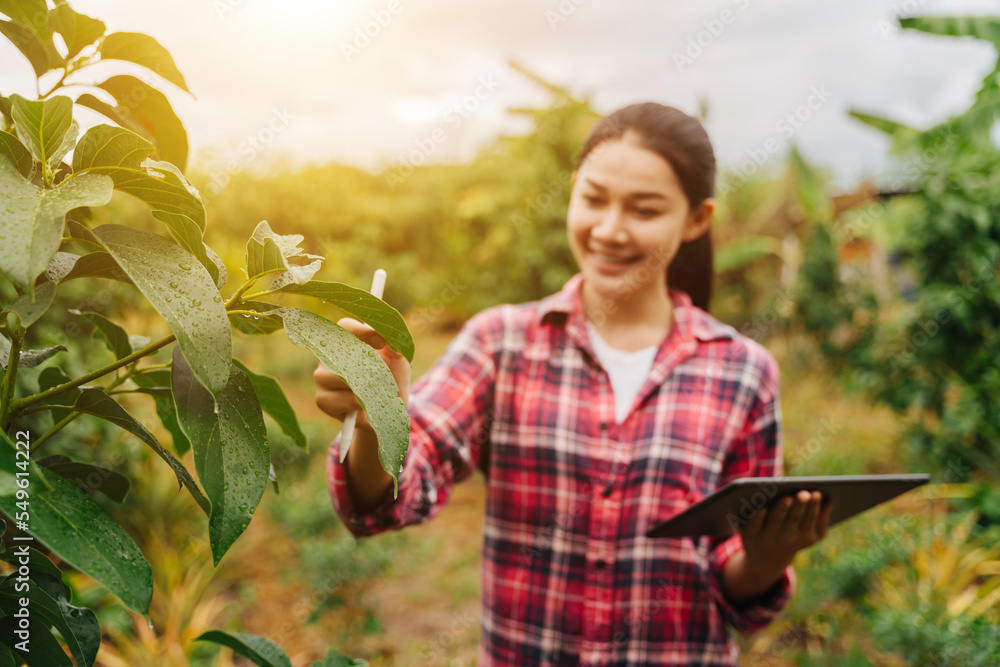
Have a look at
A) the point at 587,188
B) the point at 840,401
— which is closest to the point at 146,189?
the point at 587,188

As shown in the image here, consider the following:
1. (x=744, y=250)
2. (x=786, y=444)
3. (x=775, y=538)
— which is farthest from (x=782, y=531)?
(x=744, y=250)

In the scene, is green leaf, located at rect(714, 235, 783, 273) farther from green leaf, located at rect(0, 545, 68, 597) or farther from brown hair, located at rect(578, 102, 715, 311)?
green leaf, located at rect(0, 545, 68, 597)

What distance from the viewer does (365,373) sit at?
465mm

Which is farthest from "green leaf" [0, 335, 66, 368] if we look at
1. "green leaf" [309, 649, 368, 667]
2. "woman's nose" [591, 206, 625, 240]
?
"woman's nose" [591, 206, 625, 240]

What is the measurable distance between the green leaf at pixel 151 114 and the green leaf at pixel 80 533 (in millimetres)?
315

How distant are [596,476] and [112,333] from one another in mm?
941

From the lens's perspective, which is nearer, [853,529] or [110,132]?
[110,132]

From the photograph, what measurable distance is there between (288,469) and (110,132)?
3.50 m

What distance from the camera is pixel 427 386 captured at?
1258 millimetres

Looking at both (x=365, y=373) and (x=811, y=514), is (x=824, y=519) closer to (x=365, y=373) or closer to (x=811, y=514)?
(x=811, y=514)

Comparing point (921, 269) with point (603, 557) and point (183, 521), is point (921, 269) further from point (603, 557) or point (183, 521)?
point (183, 521)

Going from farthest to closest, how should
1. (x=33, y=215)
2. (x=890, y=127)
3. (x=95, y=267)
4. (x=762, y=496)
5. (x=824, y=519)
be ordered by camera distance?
(x=890, y=127), (x=824, y=519), (x=762, y=496), (x=95, y=267), (x=33, y=215)

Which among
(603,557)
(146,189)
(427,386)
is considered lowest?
(603,557)

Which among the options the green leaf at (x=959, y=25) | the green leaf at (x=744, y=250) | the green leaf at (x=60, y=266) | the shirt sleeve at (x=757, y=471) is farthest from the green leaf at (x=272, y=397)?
the green leaf at (x=744, y=250)
